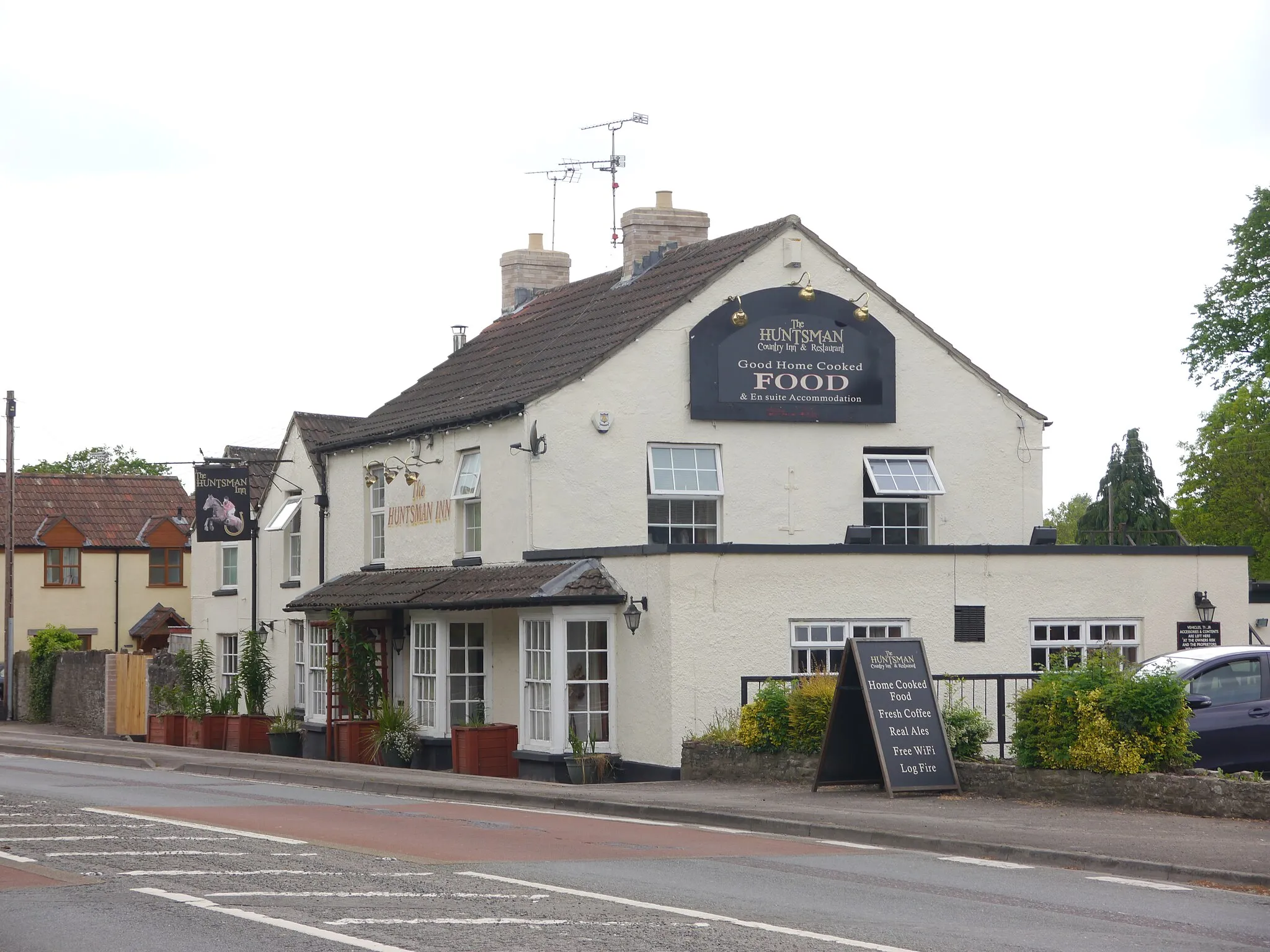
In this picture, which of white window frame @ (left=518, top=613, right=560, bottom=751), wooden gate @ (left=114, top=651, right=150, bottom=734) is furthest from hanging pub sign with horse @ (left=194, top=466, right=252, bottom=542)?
white window frame @ (left=518, top=613, right=560, bottom=751)

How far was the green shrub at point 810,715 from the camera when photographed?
2045cm

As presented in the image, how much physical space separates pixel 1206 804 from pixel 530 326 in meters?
18.9

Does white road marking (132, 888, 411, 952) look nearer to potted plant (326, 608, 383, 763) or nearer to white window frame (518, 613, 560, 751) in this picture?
white window frame (518, 613, 560, 751)

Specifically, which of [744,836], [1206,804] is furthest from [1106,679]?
[744,836]

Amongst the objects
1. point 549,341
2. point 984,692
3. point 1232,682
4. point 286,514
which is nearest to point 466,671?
point 549,341

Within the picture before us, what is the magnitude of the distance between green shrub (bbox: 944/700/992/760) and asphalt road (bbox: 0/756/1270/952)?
3954 millimetres

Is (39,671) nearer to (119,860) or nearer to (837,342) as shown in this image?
(837,342)

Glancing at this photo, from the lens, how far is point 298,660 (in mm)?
35656

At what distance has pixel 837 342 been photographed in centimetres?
2844

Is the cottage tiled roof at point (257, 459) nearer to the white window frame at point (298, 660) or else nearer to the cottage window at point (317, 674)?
the white window frame at point (298, 660)

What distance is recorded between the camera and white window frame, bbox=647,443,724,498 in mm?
27188

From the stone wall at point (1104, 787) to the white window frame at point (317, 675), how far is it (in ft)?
46.1

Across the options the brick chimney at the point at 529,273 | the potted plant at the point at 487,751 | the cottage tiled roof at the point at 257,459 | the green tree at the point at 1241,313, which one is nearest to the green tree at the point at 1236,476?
the green tree at the point at 1241,313

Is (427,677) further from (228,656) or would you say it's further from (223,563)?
(223,563)
